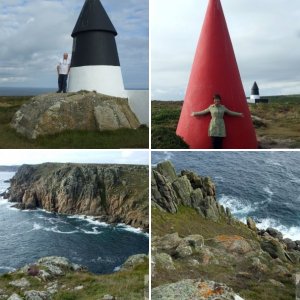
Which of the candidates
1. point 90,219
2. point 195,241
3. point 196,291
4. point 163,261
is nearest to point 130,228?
point 90,219

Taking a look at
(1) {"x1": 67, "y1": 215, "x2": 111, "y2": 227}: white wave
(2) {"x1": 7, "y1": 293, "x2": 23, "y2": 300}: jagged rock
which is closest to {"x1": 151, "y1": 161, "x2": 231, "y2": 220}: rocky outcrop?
(1) {"x1": 67, "y1": 215, "x2": 111, "y2": 227}: white wave

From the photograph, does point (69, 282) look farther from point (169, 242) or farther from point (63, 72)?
point (63, 72)

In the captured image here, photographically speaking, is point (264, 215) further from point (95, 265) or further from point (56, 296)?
point (56, 296)

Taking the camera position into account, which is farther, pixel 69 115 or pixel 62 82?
pixel 62 82

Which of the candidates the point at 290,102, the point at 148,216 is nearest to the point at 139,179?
the point at 148,216

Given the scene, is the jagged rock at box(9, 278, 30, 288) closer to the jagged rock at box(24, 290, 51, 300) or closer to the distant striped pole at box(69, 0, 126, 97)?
the jagged rock at box(24, 290, 51, 300)
